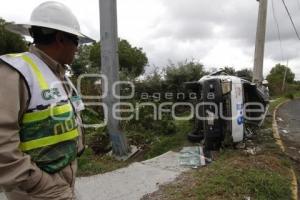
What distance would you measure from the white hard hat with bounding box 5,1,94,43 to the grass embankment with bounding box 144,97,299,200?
2.98 metres

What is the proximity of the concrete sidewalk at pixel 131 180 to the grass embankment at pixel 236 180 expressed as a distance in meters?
0.24

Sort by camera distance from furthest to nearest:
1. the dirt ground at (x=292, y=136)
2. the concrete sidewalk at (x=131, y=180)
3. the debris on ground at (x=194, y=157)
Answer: the dirt ground at (x=292, y=136)
the debris on ground at (x=194, y=157)
the concrete sidewalk at (x=131, y=180)

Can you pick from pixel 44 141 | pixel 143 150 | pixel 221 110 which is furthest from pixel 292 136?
pixel 44 141

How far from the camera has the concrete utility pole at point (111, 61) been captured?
6.68 metres

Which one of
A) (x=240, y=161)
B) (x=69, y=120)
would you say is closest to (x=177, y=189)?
(x=240, y=161)

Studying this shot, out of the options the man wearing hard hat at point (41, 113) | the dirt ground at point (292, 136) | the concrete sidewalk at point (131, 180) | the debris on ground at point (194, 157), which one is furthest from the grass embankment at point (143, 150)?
the man wearing hard hat at point (41, 113)

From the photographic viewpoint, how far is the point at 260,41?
13.8 meters

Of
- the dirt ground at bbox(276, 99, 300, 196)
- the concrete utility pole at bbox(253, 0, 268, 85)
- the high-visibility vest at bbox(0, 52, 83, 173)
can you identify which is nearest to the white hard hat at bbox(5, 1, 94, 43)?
A: the high-visibility vest at bbox(0, 52, 83, 173)

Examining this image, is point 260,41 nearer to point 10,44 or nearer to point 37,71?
point 37,71

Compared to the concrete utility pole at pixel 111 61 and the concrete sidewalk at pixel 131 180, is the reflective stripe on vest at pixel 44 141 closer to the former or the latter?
the concrete sidewalk at pixel 131 180

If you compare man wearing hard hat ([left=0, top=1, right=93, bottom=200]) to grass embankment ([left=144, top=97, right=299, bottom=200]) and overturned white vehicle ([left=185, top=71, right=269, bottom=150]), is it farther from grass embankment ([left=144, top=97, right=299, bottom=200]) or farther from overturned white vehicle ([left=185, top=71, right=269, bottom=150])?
overturned white vehicle ([left=185, top=71, right=269, bottom=150])

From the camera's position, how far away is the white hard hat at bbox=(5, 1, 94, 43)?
249 centimetres

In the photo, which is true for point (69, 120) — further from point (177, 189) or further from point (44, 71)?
point (177, 189)

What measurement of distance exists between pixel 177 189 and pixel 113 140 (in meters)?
2.17
